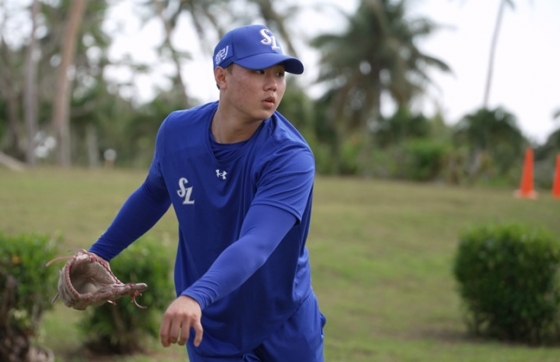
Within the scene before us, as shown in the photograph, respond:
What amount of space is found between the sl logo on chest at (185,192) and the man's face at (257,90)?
0.37 m

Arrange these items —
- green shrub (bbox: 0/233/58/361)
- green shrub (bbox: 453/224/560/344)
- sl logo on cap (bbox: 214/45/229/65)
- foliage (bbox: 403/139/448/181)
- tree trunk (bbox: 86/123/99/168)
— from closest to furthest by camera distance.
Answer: sl logo on cap (bbox: 214/45/229/65) → green shrub (bbox: 0/233/58/361) → green shrub (bbox: 453/224/560/344) → foliage (bbox: 403/139/448/181) → tree trunk (bbox: 86/123/99/168)

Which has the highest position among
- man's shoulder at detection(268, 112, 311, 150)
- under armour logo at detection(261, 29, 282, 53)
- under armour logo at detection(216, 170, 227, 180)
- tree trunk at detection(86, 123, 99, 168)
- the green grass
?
under armour logo at detection(261, 29, 282, 53)

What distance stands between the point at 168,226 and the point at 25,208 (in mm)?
2155

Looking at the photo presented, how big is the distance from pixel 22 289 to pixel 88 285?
3.45 metres

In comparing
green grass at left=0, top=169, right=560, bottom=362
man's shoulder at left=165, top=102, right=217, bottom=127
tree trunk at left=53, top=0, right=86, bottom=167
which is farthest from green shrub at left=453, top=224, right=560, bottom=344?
tree trunk at left=53, top=0, right=86, bottom=167

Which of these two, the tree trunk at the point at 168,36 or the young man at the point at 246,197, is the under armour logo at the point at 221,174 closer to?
the young man at the point at 246,197

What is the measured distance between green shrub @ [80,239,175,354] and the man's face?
162 inches

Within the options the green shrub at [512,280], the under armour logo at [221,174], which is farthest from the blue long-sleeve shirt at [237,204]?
the green shrub at [512,280]

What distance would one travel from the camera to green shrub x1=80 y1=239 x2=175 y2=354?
288 inches

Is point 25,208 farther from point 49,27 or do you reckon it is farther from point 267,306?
point 49,27

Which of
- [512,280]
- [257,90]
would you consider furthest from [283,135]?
[512,280]

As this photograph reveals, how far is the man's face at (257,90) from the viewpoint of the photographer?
331 centimetres

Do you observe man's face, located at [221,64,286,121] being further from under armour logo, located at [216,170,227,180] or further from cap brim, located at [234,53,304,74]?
under armour logo, located at [216,170,227,180]

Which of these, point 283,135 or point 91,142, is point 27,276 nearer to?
point 283,135
